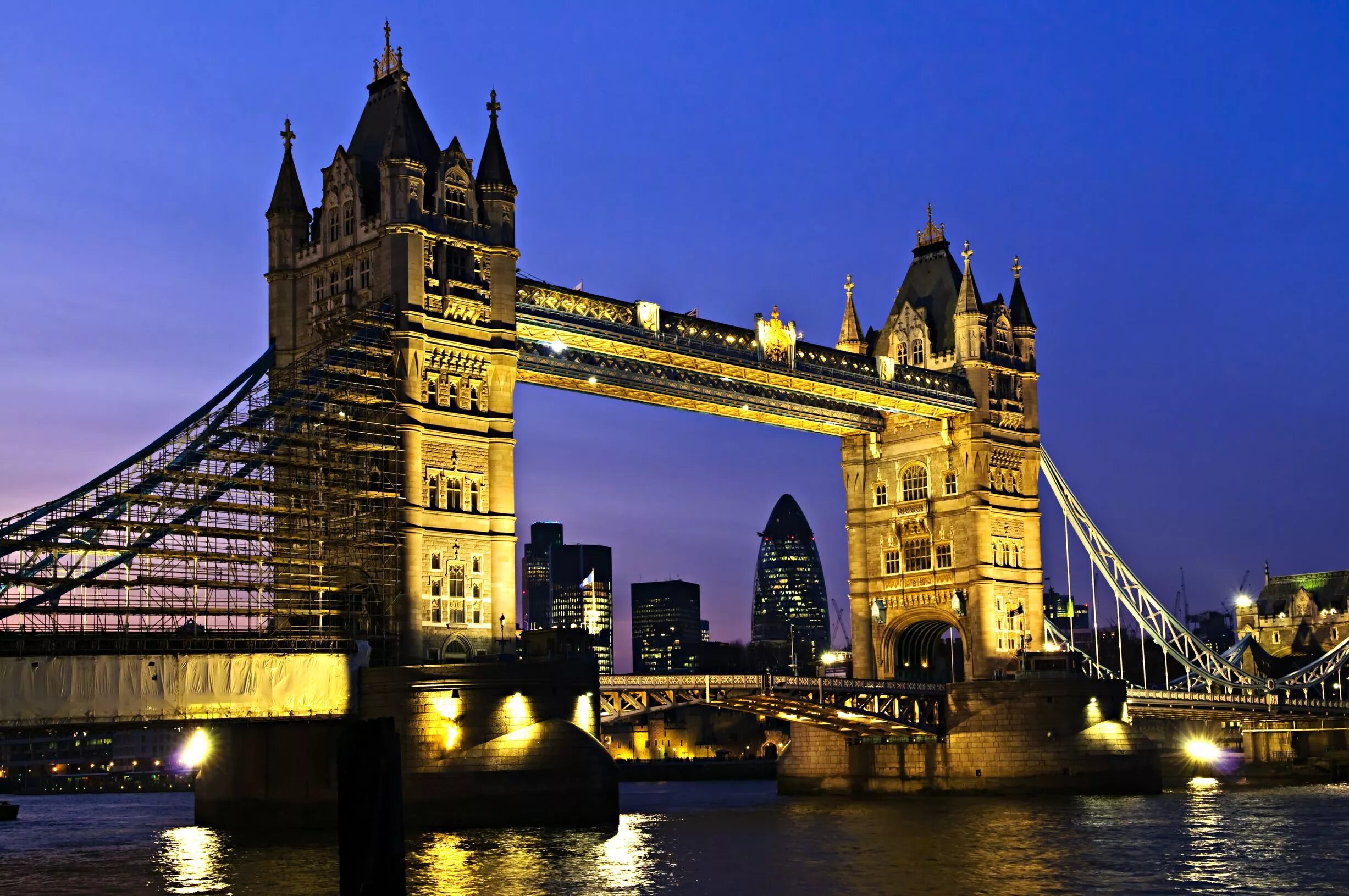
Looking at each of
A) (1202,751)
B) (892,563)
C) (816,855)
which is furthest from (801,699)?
(1202,751)

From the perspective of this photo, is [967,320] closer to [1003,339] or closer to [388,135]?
[1003,339]

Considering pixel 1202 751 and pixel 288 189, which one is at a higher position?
pixel 288 189

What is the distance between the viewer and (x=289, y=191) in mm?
80875

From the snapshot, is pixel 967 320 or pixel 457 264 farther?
pixel 967 320

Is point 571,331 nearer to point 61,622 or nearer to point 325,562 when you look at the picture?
point 325,562

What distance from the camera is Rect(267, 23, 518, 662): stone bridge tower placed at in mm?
74188

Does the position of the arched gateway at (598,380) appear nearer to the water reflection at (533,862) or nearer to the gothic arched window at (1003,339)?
the gothic arched window at (1003,339)

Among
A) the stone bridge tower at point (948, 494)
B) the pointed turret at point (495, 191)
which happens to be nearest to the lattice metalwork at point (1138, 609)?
the stone bridge tower at point (948, 494)

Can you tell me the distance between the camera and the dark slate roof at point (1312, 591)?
16688 centimetres

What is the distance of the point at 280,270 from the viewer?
264 feet

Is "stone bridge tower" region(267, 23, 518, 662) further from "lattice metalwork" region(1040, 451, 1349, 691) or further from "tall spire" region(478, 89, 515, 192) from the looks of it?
"lattice metalwork" region(1040, 451, 1349, 691)

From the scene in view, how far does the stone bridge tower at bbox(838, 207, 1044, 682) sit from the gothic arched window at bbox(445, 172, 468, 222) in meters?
33.1

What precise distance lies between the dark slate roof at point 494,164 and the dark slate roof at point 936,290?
37125 millimetres

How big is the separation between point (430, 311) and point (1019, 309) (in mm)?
47650
